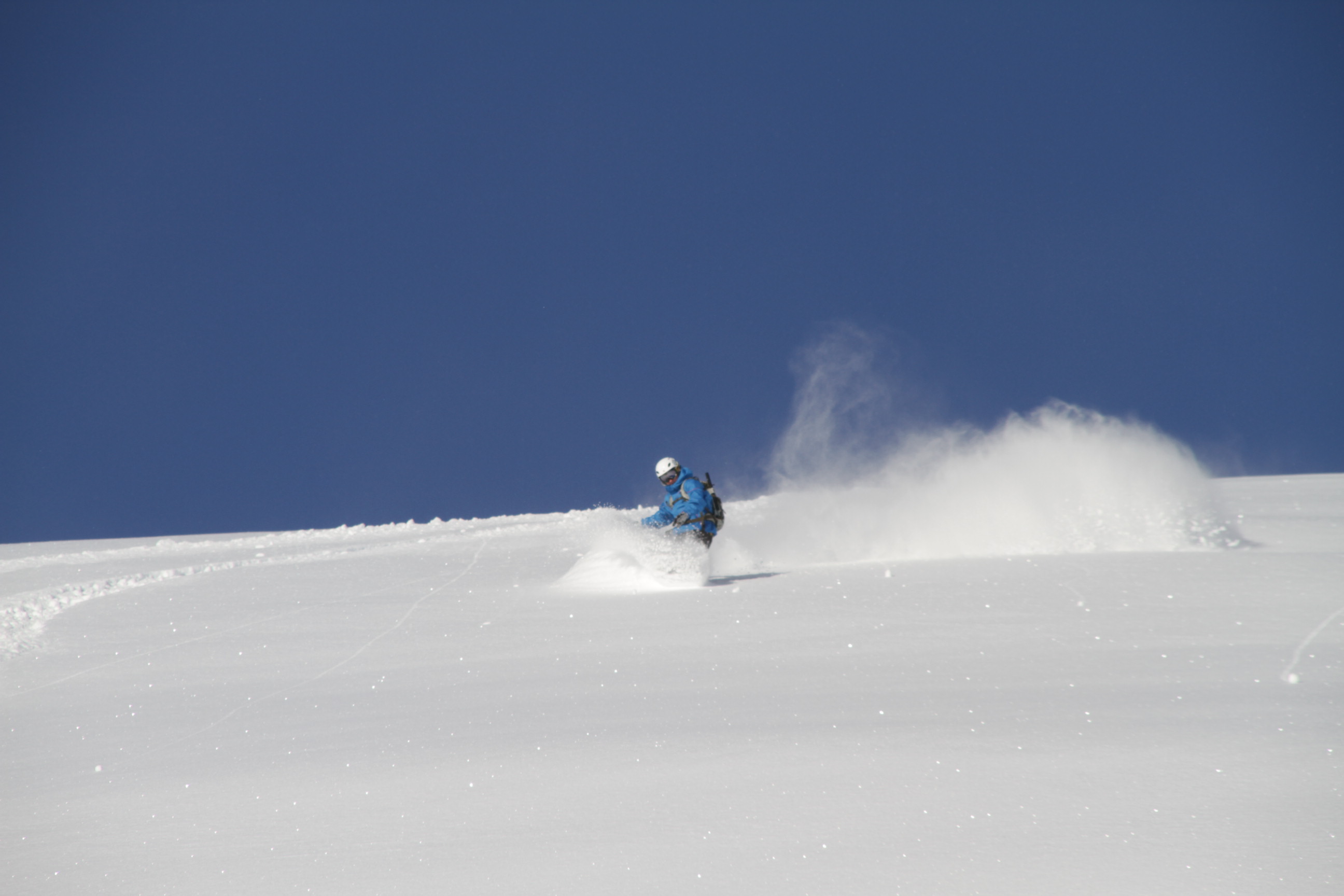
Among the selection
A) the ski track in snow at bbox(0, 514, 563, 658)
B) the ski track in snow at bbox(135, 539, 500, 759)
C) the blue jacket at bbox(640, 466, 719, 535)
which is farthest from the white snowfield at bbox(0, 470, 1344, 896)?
the blue jacket at bbox(640, 466, 719, 535)

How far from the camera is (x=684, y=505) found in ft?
37.5

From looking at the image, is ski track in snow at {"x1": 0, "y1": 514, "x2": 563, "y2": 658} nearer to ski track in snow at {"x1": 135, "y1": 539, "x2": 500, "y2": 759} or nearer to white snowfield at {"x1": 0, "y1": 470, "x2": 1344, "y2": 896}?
white snowfield at {"x1": 0, "y1": 470, "x2": 1344, "y2": 896}

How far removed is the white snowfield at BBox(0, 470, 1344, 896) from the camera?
4.41 m

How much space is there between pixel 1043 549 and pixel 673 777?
29.0 ft

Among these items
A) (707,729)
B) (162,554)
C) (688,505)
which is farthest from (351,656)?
(162,554)

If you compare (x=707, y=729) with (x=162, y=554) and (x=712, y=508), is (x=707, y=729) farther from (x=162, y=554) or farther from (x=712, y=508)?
(x=162, y=554)

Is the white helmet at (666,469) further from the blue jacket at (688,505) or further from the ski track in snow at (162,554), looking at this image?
the ski track in snow at (162,554)

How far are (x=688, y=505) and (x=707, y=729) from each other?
18.2ft

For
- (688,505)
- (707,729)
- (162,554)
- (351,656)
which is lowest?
(707,729)

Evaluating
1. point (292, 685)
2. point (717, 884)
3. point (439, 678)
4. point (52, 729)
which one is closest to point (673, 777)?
point (717, 884)

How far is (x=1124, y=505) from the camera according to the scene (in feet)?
43.4

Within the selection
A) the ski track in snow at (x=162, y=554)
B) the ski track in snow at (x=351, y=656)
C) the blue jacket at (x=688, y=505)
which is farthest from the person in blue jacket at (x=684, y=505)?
the ski track in snow at (x=162, y=554)

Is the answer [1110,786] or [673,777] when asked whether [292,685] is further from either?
[1110,786]

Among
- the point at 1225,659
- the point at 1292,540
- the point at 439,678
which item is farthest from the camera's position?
the point at 1292,540
